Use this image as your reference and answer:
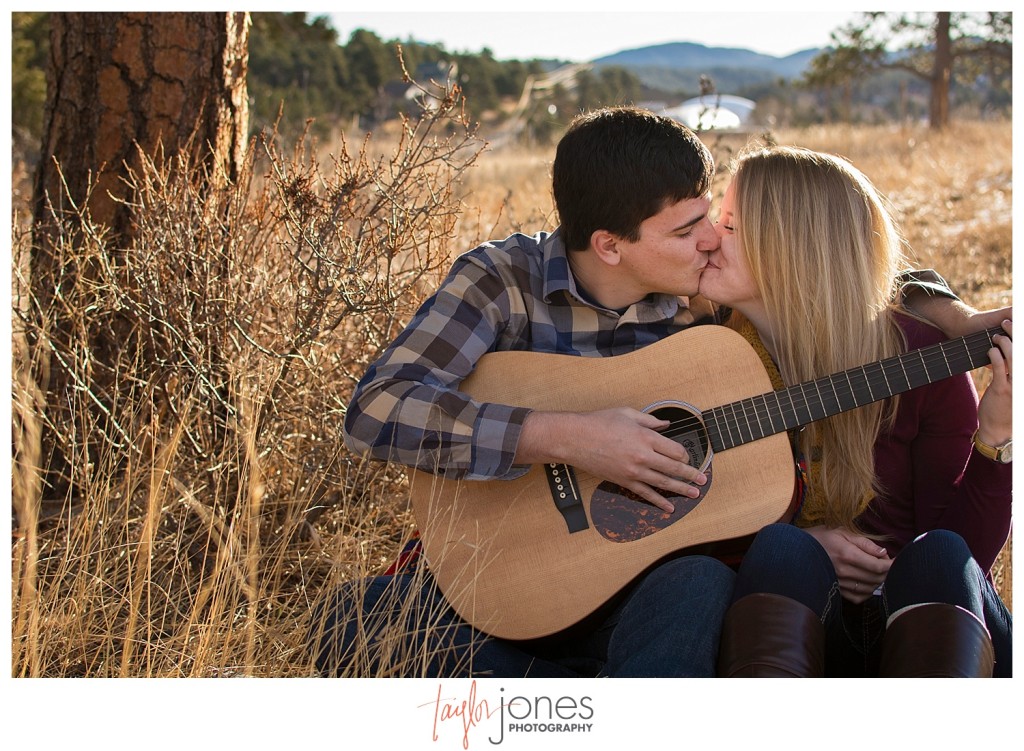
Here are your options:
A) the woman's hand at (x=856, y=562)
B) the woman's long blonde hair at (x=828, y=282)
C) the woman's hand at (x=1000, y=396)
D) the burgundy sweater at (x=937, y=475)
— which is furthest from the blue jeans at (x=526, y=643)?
the woman's hand at (x=1000, y=396)

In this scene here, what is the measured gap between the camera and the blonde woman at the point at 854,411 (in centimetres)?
212

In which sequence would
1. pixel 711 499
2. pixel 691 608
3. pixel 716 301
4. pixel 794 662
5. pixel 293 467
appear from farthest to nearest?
pixel 293 467 → pixel 716 301 → pixel 711 499 → pixel 691 608 → pixel 794 662

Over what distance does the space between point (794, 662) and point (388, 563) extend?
1.44 metres

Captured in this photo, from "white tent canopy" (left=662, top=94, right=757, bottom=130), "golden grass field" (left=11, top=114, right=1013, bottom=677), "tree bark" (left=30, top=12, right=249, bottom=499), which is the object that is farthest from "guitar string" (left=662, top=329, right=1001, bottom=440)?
"tree bark" (left=30, top=12, right=249, bottom=499)

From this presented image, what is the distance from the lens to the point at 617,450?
2.17m

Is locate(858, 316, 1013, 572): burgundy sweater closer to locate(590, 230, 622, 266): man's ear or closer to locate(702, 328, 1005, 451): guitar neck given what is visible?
locate(702, 328, 1005, 451): guitar neck

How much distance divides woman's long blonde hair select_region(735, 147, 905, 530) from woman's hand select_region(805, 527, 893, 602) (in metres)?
0.10

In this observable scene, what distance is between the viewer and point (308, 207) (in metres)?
2.86

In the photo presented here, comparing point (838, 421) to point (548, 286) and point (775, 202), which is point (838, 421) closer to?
point (775, 202)

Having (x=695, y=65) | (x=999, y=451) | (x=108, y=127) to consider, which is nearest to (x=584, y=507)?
(x=999, y=451)

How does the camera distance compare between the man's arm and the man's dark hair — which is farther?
the man's dark hair

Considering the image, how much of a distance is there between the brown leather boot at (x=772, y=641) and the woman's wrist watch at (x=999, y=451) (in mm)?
570

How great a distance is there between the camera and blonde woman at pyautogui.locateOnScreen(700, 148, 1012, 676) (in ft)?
6.95

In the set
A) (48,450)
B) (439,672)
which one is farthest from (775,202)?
(48,450)
